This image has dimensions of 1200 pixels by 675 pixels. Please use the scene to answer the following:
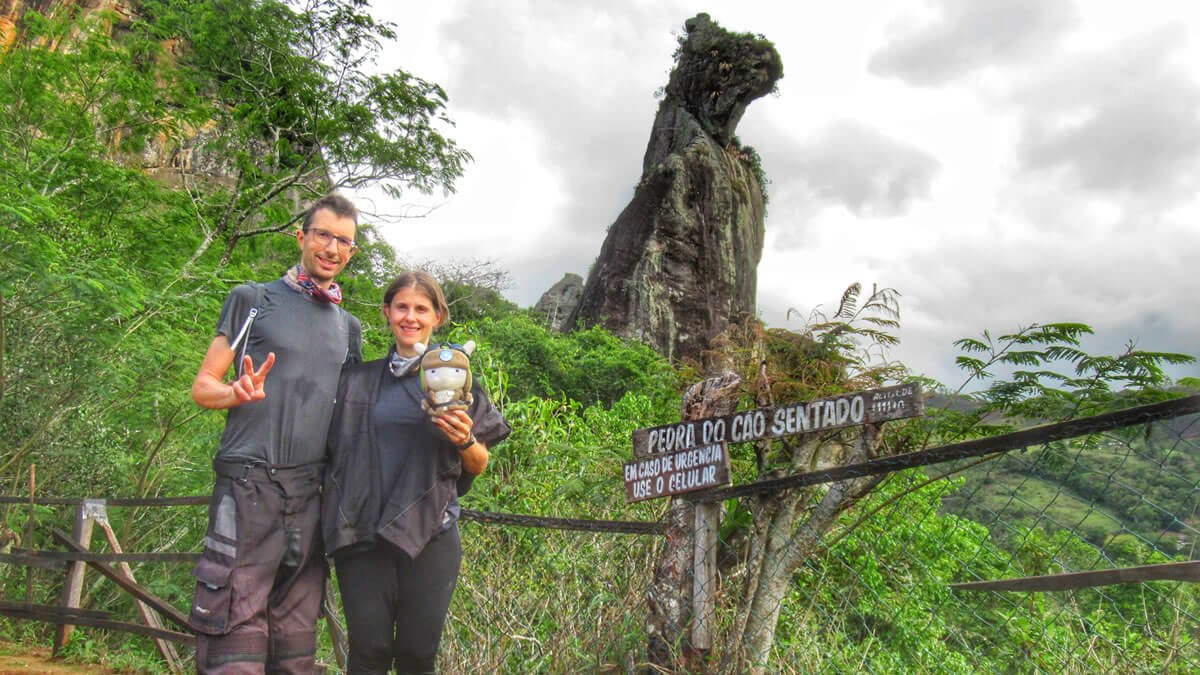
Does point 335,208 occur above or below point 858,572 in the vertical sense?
above

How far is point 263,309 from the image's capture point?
7.80ft

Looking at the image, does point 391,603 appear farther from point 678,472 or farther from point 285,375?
point 678,472

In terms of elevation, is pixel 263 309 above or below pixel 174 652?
above

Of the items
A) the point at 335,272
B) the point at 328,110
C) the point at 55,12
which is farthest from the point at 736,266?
the point at 335,272

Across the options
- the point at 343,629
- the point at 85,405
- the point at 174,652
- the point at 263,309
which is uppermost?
the point at 263,309

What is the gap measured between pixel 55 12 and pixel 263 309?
1182 centimetres

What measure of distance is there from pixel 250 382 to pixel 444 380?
0.50 metres

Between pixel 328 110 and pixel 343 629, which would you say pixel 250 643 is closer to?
pixel 343 629

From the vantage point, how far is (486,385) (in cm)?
635

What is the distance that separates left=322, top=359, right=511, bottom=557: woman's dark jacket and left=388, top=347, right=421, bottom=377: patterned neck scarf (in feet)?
0.09

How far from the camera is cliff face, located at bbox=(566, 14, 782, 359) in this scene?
1970 centimetres

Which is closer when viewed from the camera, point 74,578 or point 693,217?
point 74,578

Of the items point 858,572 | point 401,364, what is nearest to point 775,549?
point 858,572

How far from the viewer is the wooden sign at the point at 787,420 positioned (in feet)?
8.32
